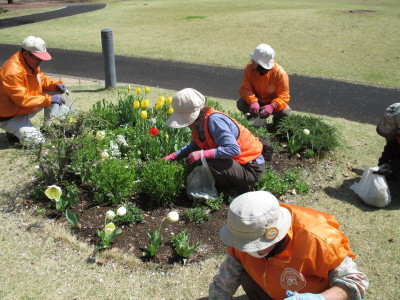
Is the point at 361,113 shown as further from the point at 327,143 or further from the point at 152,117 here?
the point at 152,117

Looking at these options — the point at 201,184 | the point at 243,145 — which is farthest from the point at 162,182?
the point at 243,145

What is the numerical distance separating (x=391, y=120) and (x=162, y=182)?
234cm

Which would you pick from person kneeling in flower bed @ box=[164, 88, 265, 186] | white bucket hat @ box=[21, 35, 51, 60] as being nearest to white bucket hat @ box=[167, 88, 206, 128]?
person kneeling in flower bed @ box=[164, 88, 265, 186]

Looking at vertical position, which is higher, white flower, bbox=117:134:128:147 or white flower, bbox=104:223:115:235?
white flower, bbox=104:223:115:235

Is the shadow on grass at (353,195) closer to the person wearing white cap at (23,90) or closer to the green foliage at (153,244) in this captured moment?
the green foliage at (153,244)

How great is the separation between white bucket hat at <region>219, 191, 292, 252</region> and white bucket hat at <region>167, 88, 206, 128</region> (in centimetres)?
167

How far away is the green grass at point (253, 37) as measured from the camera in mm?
11242

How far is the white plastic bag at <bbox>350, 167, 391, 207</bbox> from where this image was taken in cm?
421

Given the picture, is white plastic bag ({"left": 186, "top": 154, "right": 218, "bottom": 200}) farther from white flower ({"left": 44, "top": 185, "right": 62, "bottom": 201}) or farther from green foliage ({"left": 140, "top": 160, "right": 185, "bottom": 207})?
white flower ({"left": 44, "top": 185, "right": 62, "bottom": 201})

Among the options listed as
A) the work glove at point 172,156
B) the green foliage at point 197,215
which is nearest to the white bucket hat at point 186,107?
the work glove at point 172,156

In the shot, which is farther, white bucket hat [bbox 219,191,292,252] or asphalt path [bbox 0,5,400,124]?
asphalt path [bbox 0,5,400,124]

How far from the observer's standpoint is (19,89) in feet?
16.9

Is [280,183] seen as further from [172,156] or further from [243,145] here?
[172,156]

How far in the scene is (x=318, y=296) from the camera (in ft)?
7.07
